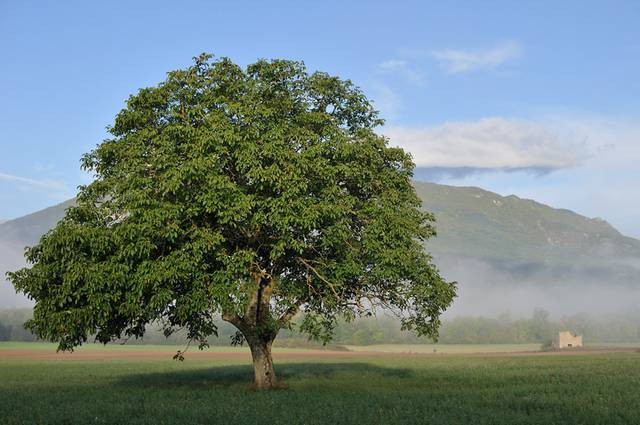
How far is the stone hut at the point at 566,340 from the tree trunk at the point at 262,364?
139098mm

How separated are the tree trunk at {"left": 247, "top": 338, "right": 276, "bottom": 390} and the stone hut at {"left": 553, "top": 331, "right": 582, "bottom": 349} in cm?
13910

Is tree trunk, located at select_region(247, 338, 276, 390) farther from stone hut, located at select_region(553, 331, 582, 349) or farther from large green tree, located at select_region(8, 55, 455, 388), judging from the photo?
stone hut, located at select_region(553, 331, 582, 349)

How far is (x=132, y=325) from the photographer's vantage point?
3497 cm

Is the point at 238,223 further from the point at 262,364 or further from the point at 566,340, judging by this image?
the point at 566,340

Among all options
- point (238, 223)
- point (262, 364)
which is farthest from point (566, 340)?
point (238, 223)

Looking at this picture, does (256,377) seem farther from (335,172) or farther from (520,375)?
(520,375)

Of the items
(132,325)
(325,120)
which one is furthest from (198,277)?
(325,120)

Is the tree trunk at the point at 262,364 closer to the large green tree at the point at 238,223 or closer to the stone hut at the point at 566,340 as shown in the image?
the large green tree at the point at 238,223

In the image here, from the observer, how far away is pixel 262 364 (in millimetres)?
36625

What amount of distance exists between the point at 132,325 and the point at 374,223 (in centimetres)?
1357

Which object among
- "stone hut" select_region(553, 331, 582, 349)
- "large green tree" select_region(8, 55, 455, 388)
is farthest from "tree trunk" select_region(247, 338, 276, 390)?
"stone hut" select_region(553, 331, 582, 349)

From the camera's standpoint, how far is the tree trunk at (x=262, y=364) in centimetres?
3641

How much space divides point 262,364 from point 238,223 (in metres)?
8.29

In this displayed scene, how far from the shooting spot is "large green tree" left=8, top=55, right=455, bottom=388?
1236 inches
